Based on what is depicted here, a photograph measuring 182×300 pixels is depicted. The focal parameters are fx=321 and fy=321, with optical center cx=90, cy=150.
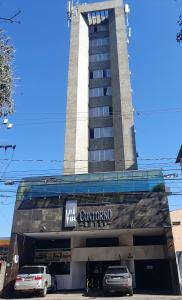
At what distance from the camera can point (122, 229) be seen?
26.6 m

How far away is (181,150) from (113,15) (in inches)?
1266

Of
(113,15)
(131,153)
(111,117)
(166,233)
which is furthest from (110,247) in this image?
(113,15)

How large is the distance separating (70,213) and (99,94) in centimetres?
2688

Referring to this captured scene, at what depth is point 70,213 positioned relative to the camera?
27.3m

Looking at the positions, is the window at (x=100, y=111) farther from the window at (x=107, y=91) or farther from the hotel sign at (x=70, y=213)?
the hotel sign at (x=70, y=213)

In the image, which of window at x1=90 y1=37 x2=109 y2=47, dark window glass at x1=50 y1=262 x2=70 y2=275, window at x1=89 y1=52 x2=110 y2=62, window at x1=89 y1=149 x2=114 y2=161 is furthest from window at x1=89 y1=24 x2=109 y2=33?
dark window glass at x1=50 y1=262 x2=70 y2=275

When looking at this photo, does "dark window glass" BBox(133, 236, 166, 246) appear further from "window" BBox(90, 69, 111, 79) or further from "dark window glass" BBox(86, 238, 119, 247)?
"window" BBox(90, 69, 111, 79)

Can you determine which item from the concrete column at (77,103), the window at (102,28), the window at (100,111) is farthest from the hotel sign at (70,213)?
the window at (102,28)

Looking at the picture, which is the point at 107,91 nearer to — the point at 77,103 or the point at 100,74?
the point at 100,74

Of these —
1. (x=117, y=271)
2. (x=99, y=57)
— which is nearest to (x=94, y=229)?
(x=117, y=271)

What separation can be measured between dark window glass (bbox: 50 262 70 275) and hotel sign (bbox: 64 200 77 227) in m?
5.36

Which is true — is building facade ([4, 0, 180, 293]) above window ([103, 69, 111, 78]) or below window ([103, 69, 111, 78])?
below

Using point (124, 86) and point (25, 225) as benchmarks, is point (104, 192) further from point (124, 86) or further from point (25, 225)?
point (124, 86)

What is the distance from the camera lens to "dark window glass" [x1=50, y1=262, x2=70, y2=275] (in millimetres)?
29766
